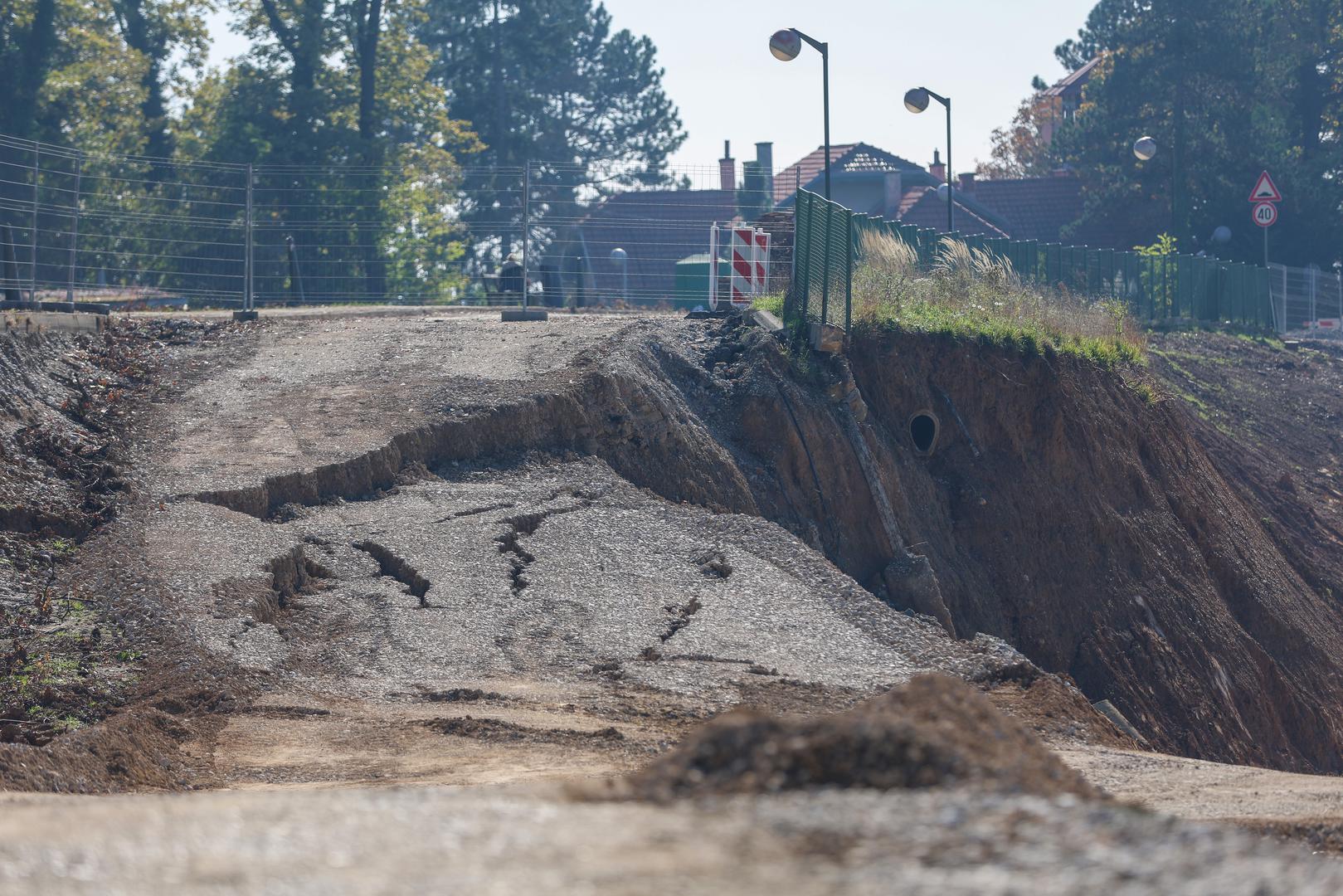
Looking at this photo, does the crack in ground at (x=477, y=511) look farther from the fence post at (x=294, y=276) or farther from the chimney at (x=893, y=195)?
the chimney at (x=893, y=195)

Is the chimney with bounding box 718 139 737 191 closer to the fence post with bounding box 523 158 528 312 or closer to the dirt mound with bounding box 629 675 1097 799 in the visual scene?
the fence post with bounding box 523 158 528 312

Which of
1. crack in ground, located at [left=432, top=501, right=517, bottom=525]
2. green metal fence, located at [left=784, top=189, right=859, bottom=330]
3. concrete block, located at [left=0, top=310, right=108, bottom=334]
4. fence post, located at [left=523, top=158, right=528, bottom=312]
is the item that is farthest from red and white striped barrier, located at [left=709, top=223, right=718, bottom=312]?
concrete block, located at [left=0, top=310, right=108, bottom=334]

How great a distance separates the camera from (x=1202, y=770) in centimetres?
853

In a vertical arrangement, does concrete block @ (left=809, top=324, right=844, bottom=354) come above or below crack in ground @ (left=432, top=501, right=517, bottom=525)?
above

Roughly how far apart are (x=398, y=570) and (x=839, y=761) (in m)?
6.73

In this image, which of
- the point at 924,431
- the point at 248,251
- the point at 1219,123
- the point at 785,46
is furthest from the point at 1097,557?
the point at 1219,123

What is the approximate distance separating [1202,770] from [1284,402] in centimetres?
2018

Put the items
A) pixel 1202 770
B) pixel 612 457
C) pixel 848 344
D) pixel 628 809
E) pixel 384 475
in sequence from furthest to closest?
pixel 848 344, pixel 612 457, pixel 384 475, pixel 1202 770, pixel 628 809

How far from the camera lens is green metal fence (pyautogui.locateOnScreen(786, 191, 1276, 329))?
16453mm

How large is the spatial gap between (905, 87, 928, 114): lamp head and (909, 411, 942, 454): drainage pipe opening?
24.9 feet

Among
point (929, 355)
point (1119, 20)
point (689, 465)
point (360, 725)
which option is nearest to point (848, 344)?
→ point (929, 355)

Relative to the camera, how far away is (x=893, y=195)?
1779 inches

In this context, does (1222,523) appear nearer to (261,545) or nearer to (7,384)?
(261,545)

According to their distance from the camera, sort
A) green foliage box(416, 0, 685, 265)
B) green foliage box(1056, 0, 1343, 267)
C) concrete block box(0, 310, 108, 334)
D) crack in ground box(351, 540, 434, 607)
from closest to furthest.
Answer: crack in ground box(351, 540, 434, 607) < concrete block box(0, 310, 108, 334) < green foliage box(1056, 0, 1343, 267) < green foliage box(416, 0, 685, 265)
